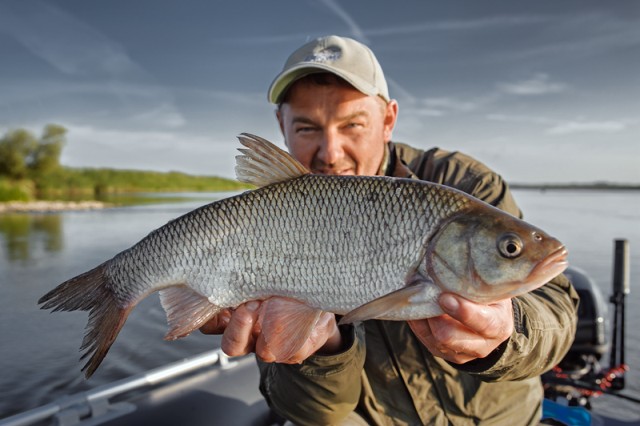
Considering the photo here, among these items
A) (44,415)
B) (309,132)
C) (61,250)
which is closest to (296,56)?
(309,132)

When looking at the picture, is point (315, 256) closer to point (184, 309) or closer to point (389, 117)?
point (184, 309)

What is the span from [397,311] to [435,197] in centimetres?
44

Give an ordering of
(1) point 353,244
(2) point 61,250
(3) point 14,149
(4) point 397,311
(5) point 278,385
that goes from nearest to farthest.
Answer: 1. (4) point 397,311
2. (1) point 353,244
3. (5) point 278,385
4. (2) point 61,250
5. (3) point 14,149

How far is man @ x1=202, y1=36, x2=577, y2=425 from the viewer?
5.81ft

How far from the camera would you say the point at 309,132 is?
2.80m

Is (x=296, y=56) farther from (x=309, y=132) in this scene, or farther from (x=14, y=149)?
(x=14, y=149)

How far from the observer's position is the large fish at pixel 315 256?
1550 mm

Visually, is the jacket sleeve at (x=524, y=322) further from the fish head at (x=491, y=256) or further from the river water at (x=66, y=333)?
the river water at (x=66, y=333)

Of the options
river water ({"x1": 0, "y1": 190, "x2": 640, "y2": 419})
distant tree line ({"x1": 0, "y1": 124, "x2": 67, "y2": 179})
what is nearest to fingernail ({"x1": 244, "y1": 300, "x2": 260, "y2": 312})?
river water ({"x1": 0, "y1": 190, "x2": 640, "y2": 419})

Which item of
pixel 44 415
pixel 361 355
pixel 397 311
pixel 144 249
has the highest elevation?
pixel 144 249

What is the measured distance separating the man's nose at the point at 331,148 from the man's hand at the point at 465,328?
127 centimetres

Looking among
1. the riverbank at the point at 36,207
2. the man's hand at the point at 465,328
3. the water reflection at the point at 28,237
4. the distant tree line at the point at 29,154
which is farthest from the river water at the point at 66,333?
the distant tree line at the point at 29,154

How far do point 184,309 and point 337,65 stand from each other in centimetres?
161

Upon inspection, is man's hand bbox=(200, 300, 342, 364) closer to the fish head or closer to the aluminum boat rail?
the fish head
